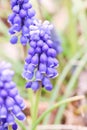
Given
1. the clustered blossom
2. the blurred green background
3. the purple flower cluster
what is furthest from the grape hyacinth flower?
the blurred green background

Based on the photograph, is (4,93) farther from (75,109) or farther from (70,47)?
(70,47)

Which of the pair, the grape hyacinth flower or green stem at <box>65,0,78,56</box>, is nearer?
the grape hyacinth flower

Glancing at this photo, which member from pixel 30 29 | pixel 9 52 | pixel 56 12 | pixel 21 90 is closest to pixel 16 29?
pixel 30 29

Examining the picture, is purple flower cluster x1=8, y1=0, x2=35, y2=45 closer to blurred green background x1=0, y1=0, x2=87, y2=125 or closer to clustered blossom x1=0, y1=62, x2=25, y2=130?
clustered blossom x1=0, y1=62, x2=25, y2=130

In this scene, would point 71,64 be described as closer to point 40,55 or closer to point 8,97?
point 40,55

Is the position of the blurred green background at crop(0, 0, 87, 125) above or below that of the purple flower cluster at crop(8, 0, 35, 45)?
below

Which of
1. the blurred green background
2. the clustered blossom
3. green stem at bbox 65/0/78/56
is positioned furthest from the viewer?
green stem at bbox 65/0/78/56

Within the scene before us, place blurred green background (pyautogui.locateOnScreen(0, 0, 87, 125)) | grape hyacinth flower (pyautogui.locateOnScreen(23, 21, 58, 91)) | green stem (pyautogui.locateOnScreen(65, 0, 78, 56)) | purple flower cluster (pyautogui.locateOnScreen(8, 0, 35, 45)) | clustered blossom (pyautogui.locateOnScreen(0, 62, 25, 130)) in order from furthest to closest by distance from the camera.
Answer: green stem (pyautogui.locateOnScreen(65, 0, 78, 56)) → blurred green background (pyautogui.locateOnScreen(0, 0, 87, 125)) → purple flower cluster (pyautogui.locateOnScreen(8, 0, 35, 45)) → grape hyacinth flower (pyautogui.locateOnScreen(23, 21, 58, 91)) → clustered blossom (pyautogui.locateOnScreen(0, 62, 25, 130))
